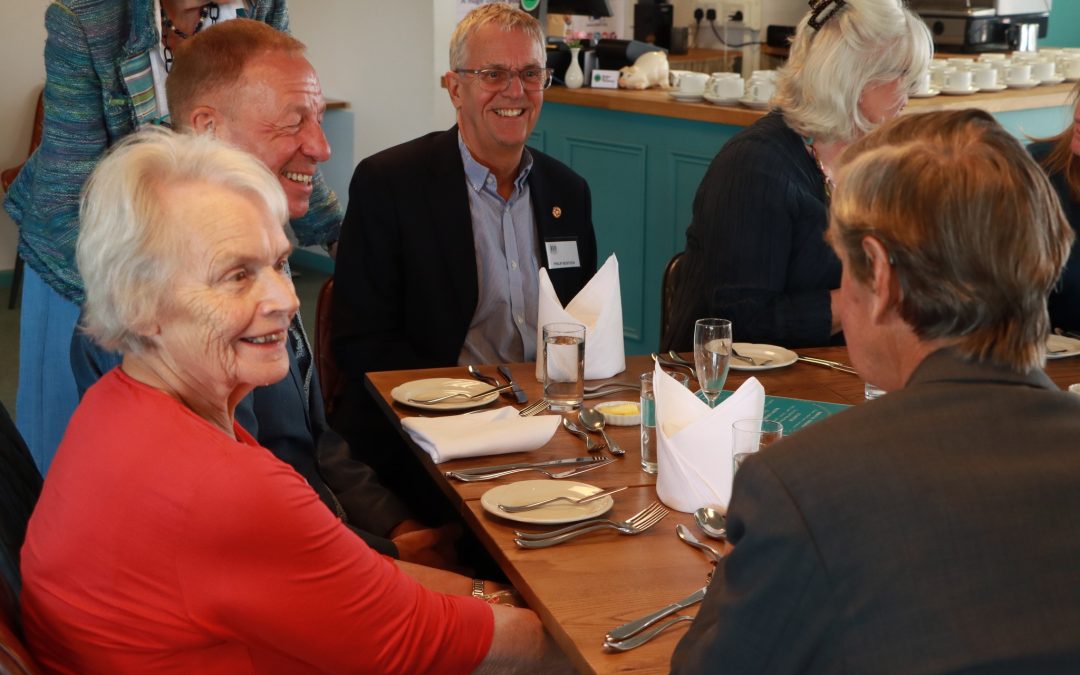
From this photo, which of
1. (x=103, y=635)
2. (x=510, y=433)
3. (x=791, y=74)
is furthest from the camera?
(x=791, y=74)

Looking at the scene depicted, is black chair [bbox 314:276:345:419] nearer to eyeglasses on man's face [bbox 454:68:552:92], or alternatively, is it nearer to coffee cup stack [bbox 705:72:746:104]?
eyeglasses on man's face [bbox 454:68:552:92]

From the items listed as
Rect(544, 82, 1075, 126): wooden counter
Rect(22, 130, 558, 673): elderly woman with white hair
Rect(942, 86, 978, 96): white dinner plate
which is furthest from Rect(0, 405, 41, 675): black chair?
Rect(942, 86, 978, 96): white dinner plate

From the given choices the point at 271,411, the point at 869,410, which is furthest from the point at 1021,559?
the point at 271,411

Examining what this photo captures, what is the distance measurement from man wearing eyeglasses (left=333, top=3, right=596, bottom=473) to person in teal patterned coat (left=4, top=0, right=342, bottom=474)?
21.0 inches

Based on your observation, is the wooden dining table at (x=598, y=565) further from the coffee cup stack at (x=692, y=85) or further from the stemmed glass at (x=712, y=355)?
the coffee cup stack at (x=692, y=85)

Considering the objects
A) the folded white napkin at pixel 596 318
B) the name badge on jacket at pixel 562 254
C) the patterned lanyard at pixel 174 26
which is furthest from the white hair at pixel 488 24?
the folded white napkin at pixel 596 318

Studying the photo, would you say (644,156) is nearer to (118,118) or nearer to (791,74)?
(791,74)

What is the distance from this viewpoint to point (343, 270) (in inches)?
110

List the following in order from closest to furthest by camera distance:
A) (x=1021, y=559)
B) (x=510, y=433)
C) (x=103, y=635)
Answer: (x=1021, y=559)
(x=103, y=635)
(x=510, y=433)

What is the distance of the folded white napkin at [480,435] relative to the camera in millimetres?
1913

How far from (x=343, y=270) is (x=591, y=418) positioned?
98 centimetres

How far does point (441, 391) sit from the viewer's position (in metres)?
2.22

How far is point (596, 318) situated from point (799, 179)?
66 cm

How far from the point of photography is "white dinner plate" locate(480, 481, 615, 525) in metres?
1.65
